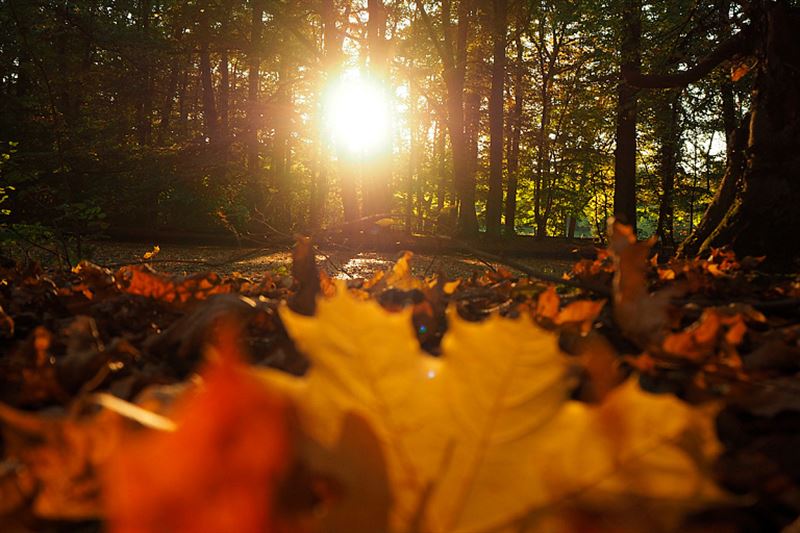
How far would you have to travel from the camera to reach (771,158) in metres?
4.15

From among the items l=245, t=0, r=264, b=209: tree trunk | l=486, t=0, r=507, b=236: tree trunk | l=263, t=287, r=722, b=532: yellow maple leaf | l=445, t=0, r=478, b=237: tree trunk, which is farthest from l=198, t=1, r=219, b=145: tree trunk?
l=263, t=287, r=722, b=532: yellow maple leaf

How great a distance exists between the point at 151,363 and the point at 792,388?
3.53 ft

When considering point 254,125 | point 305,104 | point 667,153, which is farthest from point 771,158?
point 305,104

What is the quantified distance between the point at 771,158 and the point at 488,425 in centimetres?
463

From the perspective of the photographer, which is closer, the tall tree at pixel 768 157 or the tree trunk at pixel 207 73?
the tall tree at pixel 768 157

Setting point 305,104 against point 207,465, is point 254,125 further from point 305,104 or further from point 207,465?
point 207,465

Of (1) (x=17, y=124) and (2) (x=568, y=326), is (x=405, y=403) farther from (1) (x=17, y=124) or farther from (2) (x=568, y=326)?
(1) (x=17, y=124)

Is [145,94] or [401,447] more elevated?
[145,94]

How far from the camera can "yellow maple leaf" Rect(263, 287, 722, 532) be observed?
37 centimetres

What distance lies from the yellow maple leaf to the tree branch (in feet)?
18.4

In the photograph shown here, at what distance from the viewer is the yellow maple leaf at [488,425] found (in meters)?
0.37

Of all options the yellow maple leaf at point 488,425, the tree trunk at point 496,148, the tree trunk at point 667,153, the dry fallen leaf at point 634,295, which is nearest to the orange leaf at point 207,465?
the yellow maple leaf at point 488,425

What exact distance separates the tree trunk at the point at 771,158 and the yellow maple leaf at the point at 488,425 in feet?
12.9

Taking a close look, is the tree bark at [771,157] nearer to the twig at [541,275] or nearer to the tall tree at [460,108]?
the twig at [541,275]
